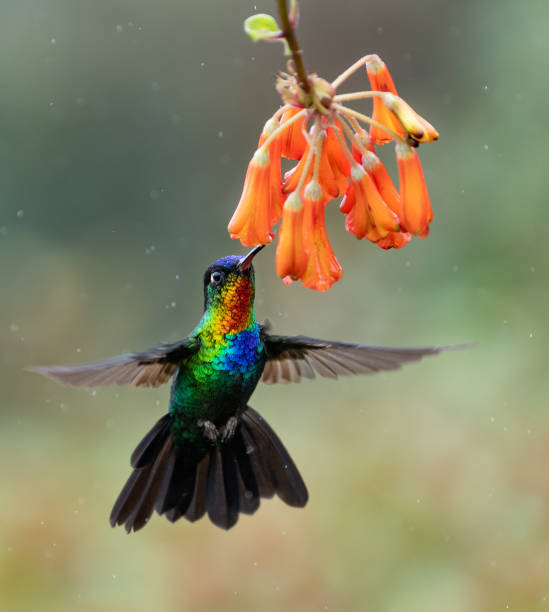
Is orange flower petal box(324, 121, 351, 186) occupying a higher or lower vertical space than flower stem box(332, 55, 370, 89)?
lower

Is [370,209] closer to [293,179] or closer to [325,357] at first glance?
[293,179]

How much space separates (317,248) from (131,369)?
2.39ft

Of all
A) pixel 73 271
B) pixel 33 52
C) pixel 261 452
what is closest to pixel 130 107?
pixel 33 52

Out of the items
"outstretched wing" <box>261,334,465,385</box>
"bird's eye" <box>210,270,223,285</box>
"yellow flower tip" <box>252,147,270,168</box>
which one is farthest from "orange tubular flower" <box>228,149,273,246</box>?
"bird's eye" <box>210,270,223,285</box>

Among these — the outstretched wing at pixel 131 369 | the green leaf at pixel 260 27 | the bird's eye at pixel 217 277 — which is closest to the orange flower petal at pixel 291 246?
the green leaf at pixel 260 27

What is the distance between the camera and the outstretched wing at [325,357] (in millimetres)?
1828

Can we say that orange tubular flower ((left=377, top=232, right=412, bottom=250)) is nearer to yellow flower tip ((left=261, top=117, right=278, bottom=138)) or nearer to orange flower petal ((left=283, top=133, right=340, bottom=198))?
orange flower petal ((left=283, top=133, right=340, bottom=198))

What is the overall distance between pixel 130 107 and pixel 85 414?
6.48 feet

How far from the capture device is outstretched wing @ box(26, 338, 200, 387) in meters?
1.80

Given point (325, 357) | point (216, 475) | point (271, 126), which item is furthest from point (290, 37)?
point (216, 475)

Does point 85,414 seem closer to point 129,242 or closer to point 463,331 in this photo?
point 129,242

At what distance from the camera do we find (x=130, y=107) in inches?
236

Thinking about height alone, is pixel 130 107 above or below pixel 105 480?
above

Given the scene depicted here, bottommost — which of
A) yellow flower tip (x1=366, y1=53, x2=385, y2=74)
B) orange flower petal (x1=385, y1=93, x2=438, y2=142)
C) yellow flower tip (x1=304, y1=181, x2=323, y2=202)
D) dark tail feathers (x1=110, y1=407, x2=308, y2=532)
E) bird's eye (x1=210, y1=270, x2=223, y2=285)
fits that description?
dark tail feathers (x1=110, y1=407, x2=308, y2=532)
